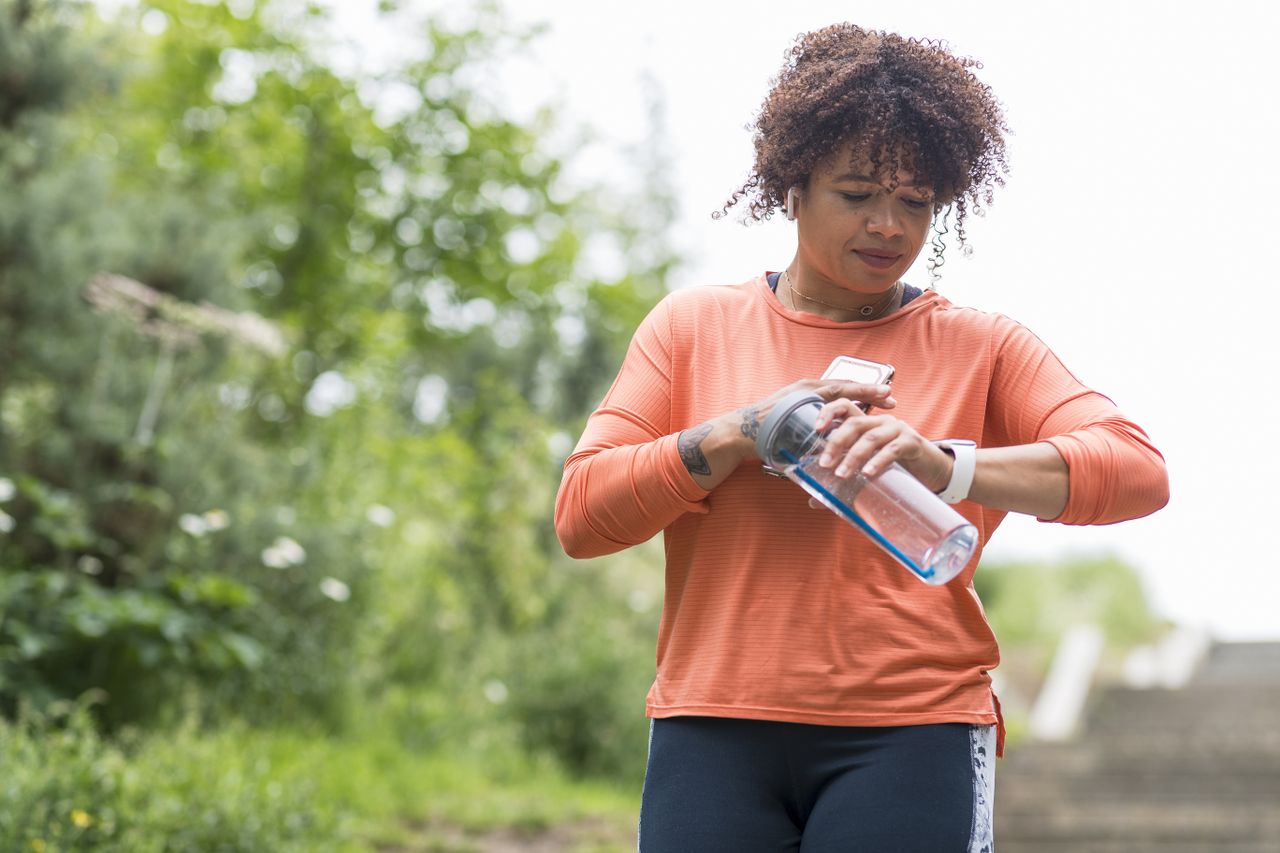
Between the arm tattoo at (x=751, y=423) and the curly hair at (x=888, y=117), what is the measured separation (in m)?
0.35

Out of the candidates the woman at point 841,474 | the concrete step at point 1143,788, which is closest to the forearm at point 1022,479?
the woman at point 841,474

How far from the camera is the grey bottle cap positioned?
1467 mm

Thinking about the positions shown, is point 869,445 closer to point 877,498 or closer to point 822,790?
point 877,498

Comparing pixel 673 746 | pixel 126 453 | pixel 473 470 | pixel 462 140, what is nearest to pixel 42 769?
pixel 126 453

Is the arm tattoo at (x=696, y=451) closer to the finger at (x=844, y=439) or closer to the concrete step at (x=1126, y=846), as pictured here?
the finger at (x=844, y=439)

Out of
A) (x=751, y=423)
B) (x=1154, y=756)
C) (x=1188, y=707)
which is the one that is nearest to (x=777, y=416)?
(x=751, y=423)

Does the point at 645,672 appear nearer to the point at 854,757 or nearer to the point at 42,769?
the point at 42,769

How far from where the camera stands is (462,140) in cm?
825

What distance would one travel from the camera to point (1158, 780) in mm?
7418

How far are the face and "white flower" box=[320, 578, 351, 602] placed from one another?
159 inches

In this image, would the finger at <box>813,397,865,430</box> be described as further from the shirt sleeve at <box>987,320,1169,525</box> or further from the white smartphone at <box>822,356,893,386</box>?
the shirt sleeve at <box>987,320,1169,525</box>

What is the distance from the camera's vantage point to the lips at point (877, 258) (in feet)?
5.43

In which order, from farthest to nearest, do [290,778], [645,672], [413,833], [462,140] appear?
[462,140] → [645,672] → [413,833] → [290,778]

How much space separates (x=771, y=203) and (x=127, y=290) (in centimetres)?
411
